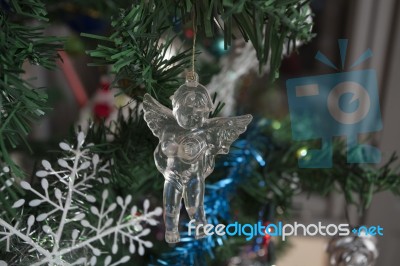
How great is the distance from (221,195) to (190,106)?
0.57 feet

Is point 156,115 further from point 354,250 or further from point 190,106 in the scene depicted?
point 354,250

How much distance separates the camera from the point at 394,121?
2.66 ft

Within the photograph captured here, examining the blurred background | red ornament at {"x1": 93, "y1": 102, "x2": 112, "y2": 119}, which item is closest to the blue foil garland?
the blurred background

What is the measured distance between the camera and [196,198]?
33 cm

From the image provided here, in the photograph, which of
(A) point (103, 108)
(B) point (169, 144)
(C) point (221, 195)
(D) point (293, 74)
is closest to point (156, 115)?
(B) point (169, 144)

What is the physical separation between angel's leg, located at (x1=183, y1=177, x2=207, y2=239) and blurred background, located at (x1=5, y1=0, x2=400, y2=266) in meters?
0.17

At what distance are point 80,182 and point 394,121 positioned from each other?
0.64m

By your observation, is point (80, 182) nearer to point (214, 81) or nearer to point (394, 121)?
point (214, 81)

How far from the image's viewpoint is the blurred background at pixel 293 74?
2.02ft

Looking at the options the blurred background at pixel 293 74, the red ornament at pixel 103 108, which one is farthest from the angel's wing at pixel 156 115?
the red ornament at pixel 103 108

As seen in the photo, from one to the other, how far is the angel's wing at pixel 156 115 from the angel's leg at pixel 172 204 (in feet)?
0.12

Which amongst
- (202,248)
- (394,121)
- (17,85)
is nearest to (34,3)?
(17,85)

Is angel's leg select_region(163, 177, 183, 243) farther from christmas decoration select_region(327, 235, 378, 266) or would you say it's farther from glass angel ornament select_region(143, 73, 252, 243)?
christmas decoration select_region(327, 235, 378, 266)

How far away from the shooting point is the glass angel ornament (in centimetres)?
31
